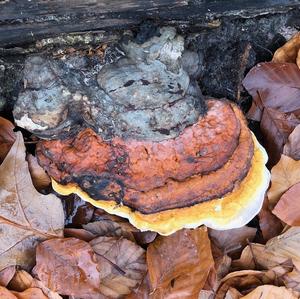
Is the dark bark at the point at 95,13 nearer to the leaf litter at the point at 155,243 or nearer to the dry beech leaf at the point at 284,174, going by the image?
the leaf litter at the point at 155,243

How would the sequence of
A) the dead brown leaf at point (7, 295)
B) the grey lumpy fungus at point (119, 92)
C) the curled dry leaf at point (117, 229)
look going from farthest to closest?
the curled dry leaf at point (117, 229) → the dead brown leaf at point (7, 295) → the grey lumpy fungus at point (119, 92)

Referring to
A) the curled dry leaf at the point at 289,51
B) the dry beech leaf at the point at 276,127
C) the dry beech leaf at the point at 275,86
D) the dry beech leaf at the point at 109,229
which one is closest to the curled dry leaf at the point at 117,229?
the dry beech leaf at the point at 109,229

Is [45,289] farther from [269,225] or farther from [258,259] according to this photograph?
[269,225]

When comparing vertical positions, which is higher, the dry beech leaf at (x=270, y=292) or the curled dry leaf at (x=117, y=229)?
the curled dry leaf at (x=117, y=229)

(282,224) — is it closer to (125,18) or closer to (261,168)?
(261,168)

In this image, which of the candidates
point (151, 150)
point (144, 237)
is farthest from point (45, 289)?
point (151, 150)

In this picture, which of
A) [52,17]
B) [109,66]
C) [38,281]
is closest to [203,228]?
[38,281]
